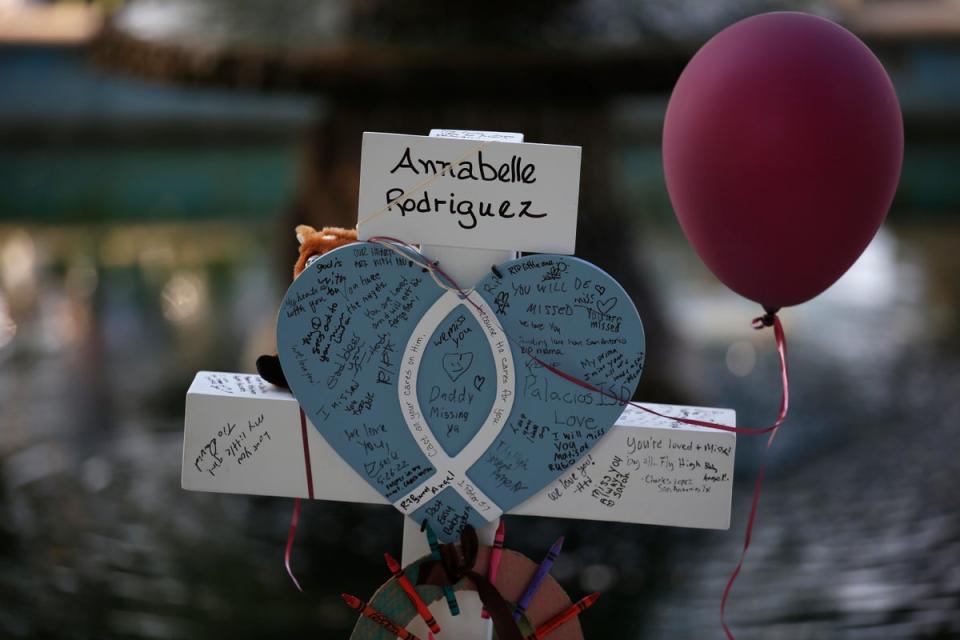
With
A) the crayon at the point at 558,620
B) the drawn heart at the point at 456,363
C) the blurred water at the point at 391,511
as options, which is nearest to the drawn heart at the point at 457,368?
the drawn heart at the point at 456,363

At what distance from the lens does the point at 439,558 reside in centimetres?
141

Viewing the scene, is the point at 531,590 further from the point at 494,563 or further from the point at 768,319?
the point at 768,319

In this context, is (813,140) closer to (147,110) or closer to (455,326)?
(455,326)

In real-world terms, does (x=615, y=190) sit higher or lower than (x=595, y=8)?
lower

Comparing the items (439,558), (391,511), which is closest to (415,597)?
(439,558)

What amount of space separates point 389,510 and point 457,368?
6.17 ft

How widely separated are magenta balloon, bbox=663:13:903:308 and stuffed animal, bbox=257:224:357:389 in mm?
387

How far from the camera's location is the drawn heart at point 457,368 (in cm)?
138

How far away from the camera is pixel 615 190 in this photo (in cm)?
406

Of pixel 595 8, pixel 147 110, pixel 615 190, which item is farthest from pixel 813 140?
pixel 147 110

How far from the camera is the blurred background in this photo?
2.74 m

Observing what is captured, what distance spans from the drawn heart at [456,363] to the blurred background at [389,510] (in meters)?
1.37

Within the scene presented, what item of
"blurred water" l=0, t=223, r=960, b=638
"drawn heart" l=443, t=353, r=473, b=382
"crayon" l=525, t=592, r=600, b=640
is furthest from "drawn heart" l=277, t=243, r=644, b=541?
"blurred water" l=0, t=223, r=960, b=638

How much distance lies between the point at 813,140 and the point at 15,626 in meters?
1.88
